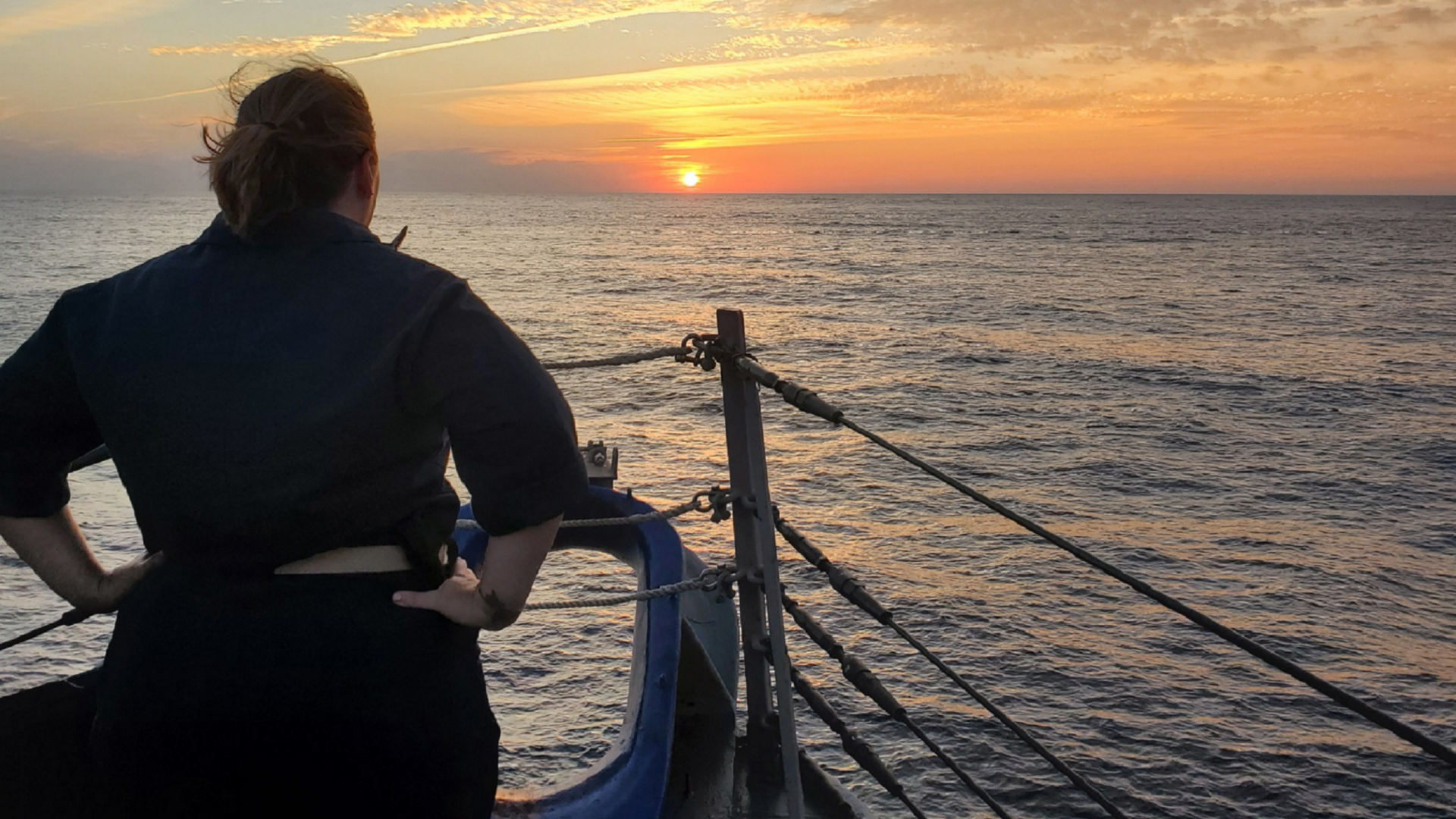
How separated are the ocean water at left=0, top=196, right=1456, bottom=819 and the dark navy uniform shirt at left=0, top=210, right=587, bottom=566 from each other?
680 cm

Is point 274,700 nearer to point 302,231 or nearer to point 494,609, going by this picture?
point 494,609

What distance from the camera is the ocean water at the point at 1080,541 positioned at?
8.96 metres

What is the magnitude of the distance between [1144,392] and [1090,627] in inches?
637

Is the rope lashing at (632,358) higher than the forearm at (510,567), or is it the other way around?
the rope lashing at (632,358)

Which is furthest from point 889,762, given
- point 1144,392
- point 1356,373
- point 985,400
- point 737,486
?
point 1356,373

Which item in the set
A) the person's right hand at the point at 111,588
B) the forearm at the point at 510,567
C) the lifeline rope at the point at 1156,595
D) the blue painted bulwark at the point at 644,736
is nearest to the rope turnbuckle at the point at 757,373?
the lifeline rope at the point at 1156,595

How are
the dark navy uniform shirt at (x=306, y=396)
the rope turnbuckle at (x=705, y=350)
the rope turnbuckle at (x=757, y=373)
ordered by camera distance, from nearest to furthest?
the dark navy uniform shirt at (x=306, y=396) < the rope turnbuckle at (x=757, y=373) < the rope turnbuckle at (x=705, y=350)

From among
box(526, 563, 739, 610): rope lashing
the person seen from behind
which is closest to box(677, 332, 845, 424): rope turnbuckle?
box(526, 563, 739, 610): rope lashing

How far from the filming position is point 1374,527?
1552cm

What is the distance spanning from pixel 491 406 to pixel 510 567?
0.30 m

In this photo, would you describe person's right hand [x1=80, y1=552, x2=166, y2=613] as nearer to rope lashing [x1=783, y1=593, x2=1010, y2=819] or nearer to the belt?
the belt

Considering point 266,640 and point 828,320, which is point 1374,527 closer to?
point 266,640

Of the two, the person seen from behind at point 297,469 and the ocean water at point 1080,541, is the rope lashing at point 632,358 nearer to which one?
the person seen from behind at point 297,469

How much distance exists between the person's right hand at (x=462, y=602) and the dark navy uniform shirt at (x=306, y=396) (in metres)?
0.12
